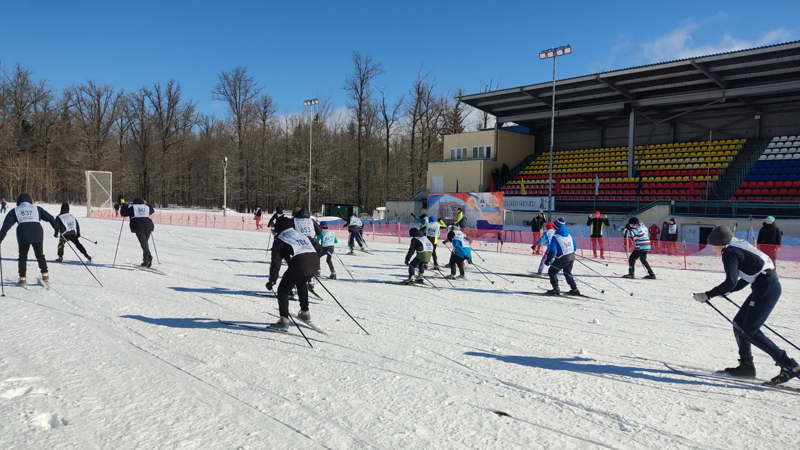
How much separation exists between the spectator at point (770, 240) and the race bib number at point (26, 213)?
706 inches

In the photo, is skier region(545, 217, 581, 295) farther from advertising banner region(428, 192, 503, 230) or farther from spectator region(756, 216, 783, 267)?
advertising banner region(428, 192, 503, 230)

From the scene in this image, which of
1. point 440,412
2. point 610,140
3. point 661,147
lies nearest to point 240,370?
point 440,412

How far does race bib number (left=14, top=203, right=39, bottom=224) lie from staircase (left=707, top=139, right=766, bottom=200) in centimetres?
2878

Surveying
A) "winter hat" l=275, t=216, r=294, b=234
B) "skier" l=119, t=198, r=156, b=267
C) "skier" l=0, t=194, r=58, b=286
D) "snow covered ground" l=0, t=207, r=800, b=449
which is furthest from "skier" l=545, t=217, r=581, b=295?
"skier" l=0, t=194, r=58, b=286

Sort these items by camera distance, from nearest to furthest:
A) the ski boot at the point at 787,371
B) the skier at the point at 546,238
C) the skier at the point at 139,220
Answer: the ski boot at the point at 787,371, the skier at the point at 546,238, the skier at the point at 139,220

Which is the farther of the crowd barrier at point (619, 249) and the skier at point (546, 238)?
the crowd barrier at point (619, 249)

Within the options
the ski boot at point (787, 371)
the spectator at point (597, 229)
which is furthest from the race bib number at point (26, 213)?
the spectator at point (597, 229)

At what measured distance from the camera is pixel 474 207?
2731cm

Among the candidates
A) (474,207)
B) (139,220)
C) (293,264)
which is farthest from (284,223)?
(474,207)

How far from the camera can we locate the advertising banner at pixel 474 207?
2630cm

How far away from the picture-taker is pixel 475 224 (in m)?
27.0

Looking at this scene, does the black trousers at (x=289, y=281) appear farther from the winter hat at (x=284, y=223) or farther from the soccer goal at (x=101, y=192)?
the soccer goal at (x=101, y=192)

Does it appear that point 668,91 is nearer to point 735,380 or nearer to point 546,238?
point 546,238

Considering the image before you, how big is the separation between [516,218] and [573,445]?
28.1 metres
